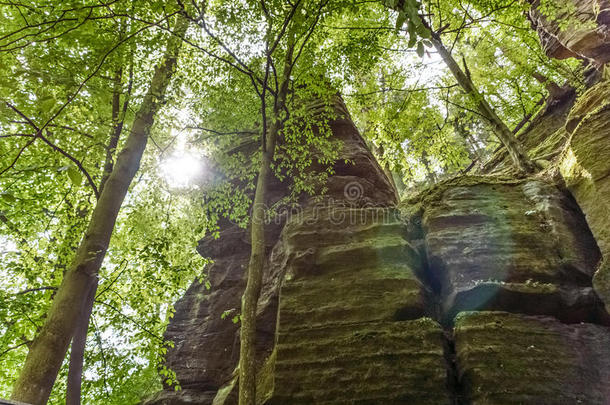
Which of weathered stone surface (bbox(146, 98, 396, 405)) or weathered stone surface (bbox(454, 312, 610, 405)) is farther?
weathered stone surface (bbox(146, 98, 396, 405))

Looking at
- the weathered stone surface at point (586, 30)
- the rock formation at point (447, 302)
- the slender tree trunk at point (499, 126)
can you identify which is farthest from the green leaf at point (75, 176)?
the weathered stone surface at point (586, 30)

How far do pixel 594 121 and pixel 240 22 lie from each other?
7660 mm

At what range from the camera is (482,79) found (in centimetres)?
1553

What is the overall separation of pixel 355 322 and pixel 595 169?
543cm

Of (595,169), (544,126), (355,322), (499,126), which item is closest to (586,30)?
(544,126)

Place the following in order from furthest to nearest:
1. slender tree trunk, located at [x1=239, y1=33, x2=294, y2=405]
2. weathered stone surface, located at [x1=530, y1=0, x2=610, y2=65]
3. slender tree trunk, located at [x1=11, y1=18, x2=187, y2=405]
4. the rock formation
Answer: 1. weathered stone surface, located at [x1=530, y1=0, x2=610, y2=65]
2. the rock formation
3. slender tree trunk, located at [x1=239, y1=33, x2=294, y2=405]
4. slender tree trunk, located at [x1=11, y1=18, x2=187, y2=405]

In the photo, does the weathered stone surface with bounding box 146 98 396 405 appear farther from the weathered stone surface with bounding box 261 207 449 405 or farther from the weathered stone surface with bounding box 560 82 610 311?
the weathered stone surface with bounding box 560 82 610 311

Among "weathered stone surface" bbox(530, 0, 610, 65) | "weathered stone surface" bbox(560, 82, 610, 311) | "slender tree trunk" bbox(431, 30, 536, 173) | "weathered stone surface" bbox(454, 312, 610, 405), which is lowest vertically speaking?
"weathered stone surface" bbox(454, 312, 610, 405)

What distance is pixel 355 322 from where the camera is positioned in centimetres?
592

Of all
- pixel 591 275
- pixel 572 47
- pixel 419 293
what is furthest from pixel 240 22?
pixel 572 47

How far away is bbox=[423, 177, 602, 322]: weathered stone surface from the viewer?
5.48 m

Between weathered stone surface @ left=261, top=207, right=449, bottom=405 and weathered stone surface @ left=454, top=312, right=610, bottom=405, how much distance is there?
463 millimetres

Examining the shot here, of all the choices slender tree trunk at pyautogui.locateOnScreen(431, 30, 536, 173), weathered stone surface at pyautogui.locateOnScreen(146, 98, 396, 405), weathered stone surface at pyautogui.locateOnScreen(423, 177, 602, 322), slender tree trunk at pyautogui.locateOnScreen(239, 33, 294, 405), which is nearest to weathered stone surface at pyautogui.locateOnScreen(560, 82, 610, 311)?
weathered stone surface at pyautogui.locateOnScreen(423, 177, 602, 322)

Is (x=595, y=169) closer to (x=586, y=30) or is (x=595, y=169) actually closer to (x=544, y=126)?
(x=586, y=30)
